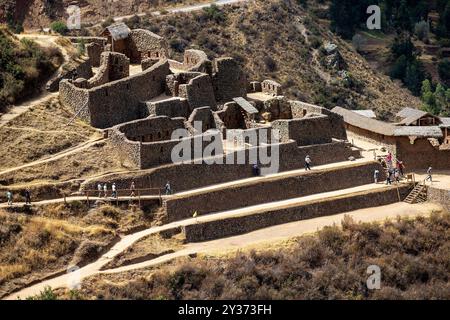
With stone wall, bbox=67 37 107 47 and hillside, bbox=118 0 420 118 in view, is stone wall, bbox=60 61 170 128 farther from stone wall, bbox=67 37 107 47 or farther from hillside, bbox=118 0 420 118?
hillside, bbox=118 0 420 118

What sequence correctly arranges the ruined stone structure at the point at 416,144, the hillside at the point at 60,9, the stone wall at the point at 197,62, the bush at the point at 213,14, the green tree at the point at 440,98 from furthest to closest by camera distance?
1. the bush at the point at 213,14
2. the green tree at the point at 440,98
3. the hillside at the point at 60,9
4. the stone wall at the point at 197,62
5. the ruined stone structure at the point at 416,144

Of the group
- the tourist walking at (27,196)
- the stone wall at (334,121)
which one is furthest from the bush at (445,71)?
the tourist walking at (27,196)

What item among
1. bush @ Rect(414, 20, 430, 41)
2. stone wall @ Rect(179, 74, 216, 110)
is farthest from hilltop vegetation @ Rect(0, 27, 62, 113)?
bush @ Rect(414, 20, 430, 41)

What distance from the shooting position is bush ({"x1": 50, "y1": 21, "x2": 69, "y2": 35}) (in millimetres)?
74169

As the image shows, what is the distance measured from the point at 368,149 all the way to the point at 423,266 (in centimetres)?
955

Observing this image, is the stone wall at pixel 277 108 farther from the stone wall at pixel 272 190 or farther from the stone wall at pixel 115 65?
the stone wall at pixel 115 65

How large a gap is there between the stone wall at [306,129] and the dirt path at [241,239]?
4.49m

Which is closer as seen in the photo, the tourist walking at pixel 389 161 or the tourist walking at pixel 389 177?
the tourist walking at pixel 389 177

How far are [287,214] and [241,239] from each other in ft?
8.82

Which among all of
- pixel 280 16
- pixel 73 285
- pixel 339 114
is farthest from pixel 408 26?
pixel 73 285

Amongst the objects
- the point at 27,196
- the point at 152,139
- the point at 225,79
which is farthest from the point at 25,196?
the point at 225,79

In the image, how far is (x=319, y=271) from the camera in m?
44.4

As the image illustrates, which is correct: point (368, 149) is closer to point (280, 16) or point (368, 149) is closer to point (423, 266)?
point (423, 266)

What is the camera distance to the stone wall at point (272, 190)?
47031 mm
